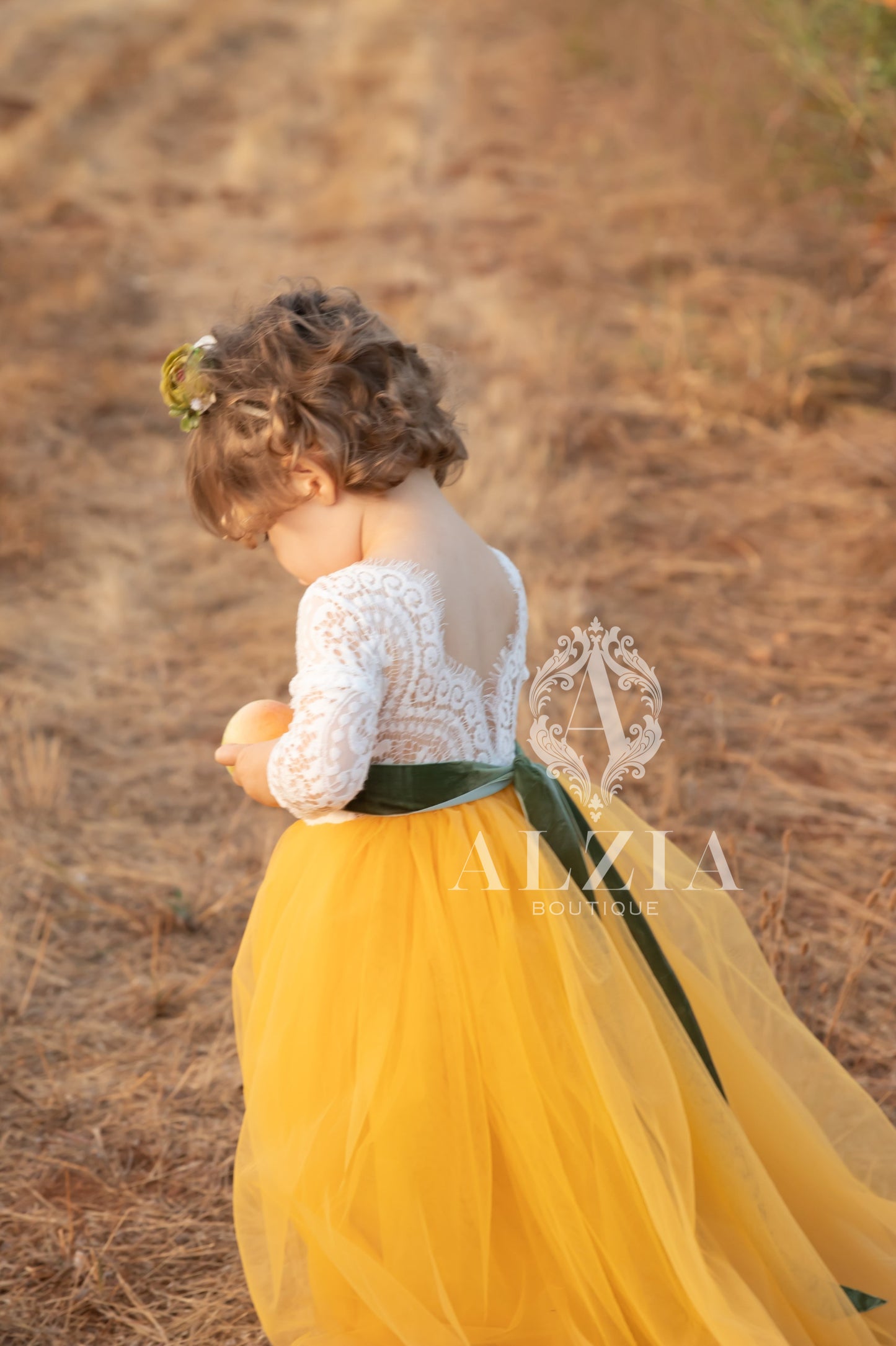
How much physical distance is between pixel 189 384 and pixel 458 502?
10.2ft

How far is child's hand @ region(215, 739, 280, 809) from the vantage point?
5.57 feet

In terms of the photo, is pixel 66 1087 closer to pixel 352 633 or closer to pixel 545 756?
pixel 545 756

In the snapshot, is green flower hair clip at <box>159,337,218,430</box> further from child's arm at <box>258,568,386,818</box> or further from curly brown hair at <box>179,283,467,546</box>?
child's arm at <box>258,568,386,818</box>

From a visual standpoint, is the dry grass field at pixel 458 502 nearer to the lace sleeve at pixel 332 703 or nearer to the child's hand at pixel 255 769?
the lace sleeve at pixel 332 703

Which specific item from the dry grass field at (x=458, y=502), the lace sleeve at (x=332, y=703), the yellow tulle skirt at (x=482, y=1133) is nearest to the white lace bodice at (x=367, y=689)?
the lace sleeve at (x=332, y=703)

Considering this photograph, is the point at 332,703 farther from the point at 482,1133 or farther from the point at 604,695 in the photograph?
the point at 604,695

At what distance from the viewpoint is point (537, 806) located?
1785 mm

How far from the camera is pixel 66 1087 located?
2.45 m

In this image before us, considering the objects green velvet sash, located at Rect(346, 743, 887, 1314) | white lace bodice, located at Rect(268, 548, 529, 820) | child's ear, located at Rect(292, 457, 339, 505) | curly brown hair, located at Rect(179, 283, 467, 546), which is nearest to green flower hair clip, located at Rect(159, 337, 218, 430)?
curly brown hair, located at Rect(179, 283, 467, 546)

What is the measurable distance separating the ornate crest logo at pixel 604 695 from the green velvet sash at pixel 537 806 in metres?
0.65

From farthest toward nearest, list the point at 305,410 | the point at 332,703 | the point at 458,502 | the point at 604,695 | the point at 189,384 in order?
the point at 458,502 → the point at 604,695 → the point at 189,384 → the point at 305,410 → the point at 332,703

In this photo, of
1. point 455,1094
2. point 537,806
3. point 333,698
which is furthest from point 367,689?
point 455,1094

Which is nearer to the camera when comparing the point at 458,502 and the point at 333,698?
the point at 333,698

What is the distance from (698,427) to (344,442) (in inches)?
158
